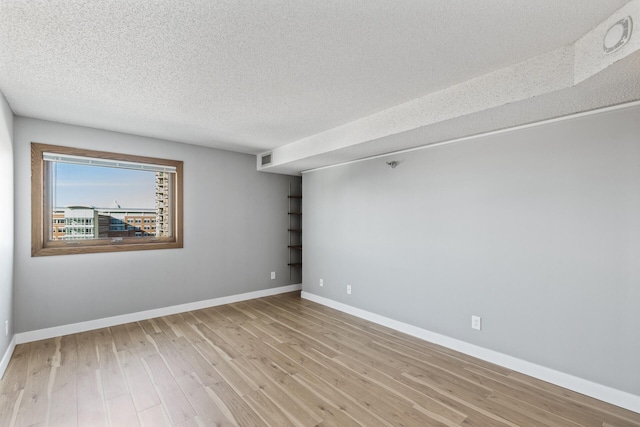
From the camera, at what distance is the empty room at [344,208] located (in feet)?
6.06

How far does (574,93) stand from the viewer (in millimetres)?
2035

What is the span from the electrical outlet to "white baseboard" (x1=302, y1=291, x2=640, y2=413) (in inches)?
7.5

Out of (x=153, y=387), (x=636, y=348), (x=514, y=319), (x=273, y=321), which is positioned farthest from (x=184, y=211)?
(x=636, y=348)

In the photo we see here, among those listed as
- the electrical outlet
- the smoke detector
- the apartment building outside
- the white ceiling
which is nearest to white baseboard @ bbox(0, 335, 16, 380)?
the apartment building outside

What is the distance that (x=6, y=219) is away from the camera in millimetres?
2824

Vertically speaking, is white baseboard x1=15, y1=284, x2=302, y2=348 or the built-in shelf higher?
the built-in shelf

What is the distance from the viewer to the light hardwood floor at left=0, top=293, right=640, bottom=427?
210 cm

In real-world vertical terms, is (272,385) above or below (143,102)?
below

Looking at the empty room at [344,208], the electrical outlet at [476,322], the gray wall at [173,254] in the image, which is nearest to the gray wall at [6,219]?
the empty room at [344,208]

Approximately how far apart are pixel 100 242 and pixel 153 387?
2.30 meters

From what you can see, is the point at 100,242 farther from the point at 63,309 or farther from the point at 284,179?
the point at 284,179

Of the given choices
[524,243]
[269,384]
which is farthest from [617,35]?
[269,384]

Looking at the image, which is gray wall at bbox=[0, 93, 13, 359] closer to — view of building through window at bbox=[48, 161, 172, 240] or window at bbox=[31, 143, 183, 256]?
window at bbox=[31, 143, 183, 256]

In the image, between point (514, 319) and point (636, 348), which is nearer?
point (636, 348)
